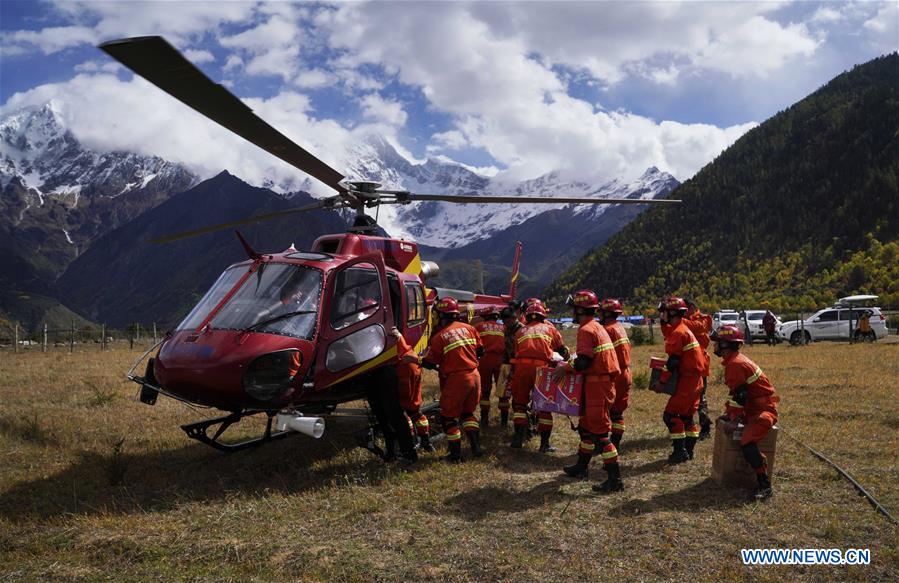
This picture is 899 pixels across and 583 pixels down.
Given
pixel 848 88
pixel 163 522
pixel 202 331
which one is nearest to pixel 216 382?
pixel 202 331

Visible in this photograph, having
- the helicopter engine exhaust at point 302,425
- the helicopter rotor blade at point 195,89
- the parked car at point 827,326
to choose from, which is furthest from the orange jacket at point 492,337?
the parked car at point 827,326

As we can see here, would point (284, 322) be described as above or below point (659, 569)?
above

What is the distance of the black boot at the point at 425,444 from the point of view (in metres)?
8.34

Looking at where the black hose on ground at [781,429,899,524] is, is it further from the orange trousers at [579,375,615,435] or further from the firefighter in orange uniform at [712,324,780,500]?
the orange trousers at [579,375,615,435]

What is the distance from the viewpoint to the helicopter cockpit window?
7305mm

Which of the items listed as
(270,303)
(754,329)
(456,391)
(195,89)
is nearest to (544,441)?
(456,391)

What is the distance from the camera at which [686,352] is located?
790cm

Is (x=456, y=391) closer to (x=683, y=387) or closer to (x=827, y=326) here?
(x=683, y=387)

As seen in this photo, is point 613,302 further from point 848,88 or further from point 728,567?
point 848,88

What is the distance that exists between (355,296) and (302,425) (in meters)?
1.94

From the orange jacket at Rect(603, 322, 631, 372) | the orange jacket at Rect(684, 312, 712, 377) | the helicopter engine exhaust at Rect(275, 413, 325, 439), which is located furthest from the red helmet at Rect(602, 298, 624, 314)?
the helicopter engine exhaust at Rect(275, 413, 325, 439)

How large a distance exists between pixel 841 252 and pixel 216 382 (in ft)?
226

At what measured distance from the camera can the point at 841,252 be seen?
62.5 metres

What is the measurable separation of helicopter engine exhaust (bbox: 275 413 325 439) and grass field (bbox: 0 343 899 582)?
2.39 feet
